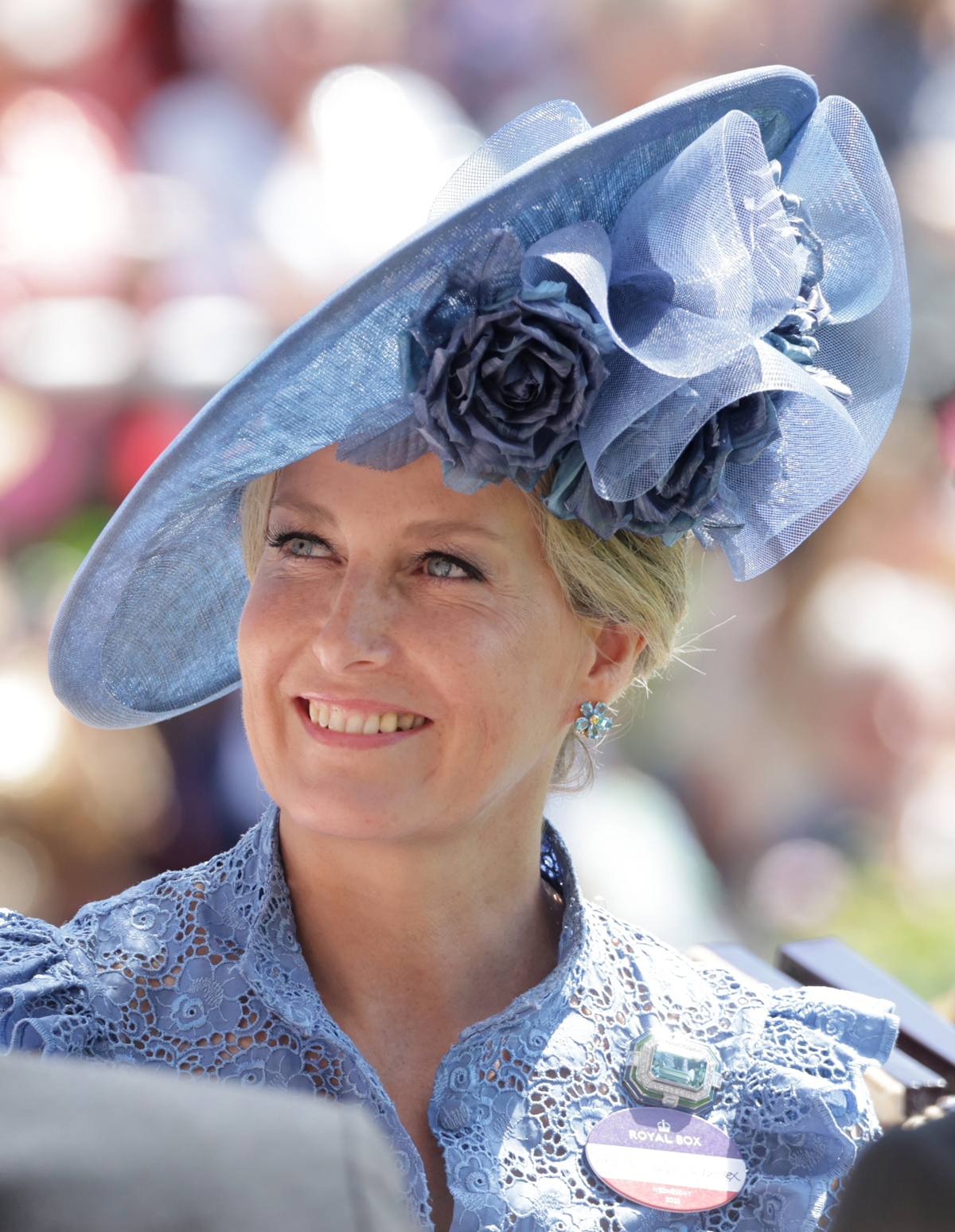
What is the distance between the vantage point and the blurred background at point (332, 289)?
334 cm

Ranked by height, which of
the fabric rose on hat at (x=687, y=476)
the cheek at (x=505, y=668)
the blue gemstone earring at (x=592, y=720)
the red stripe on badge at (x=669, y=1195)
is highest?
the fabric rose on hat at (x=687, y=476)

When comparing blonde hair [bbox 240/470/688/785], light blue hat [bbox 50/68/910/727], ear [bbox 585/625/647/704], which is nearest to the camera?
light blue hat [bbox 50/68/910/727]

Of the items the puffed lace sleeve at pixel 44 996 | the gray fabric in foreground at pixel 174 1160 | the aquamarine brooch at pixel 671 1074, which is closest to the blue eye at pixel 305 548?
the puffed lace sleeve at pixel 44 996

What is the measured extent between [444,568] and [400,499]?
0.32ft

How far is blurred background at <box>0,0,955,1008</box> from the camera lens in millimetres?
3336

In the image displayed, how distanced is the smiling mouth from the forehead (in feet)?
0.65

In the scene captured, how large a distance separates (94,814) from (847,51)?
270 cm

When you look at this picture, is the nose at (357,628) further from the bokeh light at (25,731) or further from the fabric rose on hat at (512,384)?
the bokeh light at (25,731)

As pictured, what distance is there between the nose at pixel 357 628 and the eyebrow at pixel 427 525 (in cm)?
7

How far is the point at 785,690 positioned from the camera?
3.64 metres

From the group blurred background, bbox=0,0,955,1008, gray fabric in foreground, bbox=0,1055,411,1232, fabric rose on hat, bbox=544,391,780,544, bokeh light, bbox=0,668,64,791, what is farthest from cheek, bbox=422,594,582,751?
bokeh light, bbox=0,668,64,791

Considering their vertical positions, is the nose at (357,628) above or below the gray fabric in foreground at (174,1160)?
below

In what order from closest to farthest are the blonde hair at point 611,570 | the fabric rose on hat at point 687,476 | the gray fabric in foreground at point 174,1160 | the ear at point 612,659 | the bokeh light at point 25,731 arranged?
the gray fabric in foreground at point 174,1160, the fabric rose on hat at point 687,476, the blonde hair at point 611,570, the ear at point 612,659, the bokeh light at point 25,731

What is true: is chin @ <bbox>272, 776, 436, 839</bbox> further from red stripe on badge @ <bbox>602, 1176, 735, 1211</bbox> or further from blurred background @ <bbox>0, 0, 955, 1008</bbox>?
blurred background @ <bbox>0, 0, 955, 1008</bbox>
